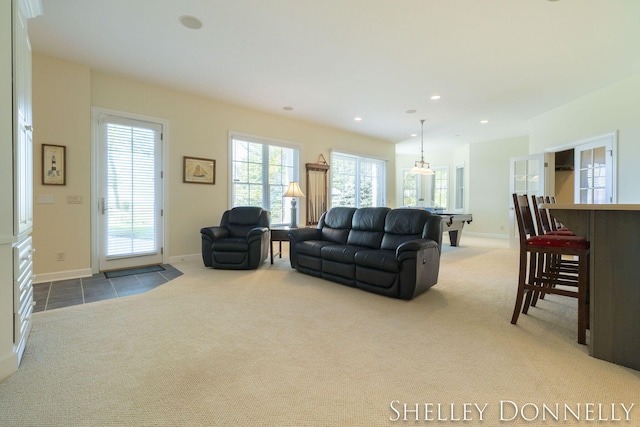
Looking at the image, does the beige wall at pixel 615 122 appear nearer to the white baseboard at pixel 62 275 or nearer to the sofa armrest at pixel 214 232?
the sofa armrest at pixel 214 232

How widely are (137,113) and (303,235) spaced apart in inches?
122

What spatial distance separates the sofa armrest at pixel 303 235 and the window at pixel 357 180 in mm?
2754

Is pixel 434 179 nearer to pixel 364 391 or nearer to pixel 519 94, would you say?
pixel 519 94

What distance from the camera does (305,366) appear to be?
184 cm

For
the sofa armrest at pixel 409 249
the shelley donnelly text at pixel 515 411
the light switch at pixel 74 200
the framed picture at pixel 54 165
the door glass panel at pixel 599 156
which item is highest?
the door glass panel at pixel 599 156

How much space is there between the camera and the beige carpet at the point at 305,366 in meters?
1.45

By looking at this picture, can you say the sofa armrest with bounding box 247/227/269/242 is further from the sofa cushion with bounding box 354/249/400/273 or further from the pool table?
the pool table

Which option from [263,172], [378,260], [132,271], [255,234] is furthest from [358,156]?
[132,271]

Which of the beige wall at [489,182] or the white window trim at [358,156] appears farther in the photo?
the beige wall at [489,182]

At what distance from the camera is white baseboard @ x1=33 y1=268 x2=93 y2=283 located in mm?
3719

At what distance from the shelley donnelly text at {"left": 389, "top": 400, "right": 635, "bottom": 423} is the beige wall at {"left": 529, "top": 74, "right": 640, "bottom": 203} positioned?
4.20 meters

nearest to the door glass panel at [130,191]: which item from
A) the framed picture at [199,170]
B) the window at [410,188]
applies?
the framed picture at [199,170]

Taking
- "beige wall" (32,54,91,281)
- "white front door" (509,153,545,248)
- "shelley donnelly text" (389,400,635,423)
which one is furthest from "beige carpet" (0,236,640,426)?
"white front door" (509,153,545,248)

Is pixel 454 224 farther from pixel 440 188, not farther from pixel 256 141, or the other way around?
pixel 256 141
